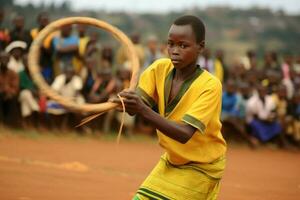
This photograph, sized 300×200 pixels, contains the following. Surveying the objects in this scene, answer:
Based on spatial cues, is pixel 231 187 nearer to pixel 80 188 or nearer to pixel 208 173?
pixel 80 188

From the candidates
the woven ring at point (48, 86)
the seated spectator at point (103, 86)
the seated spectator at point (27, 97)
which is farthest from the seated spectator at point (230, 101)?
the woven ring at point (48, 86)

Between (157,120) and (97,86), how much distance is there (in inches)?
367

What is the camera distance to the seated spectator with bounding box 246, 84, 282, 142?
14.6m

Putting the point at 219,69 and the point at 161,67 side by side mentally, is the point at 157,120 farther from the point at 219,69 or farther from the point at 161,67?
the point at 219,69

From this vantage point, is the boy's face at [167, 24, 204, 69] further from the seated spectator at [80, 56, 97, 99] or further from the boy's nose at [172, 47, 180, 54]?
the seated spectator at [80, 56, 97, 99]

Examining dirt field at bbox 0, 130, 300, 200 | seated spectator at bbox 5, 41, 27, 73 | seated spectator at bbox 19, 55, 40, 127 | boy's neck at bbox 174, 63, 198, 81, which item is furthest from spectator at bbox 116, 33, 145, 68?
boy's neck at bbox 174, 63, 198, 81

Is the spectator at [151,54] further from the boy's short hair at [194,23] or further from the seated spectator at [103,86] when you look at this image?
the boy's short hair at [194,23]

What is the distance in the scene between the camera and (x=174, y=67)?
466 cm

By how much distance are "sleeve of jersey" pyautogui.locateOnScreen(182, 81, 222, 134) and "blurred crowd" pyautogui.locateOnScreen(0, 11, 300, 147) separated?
7.03m

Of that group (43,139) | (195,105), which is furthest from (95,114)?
(43,139)

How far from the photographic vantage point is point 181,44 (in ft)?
14.6

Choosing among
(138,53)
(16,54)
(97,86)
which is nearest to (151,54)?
(138,53)

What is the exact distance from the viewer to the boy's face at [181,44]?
4434mm

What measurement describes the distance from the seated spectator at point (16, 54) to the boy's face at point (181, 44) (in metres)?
8.47
